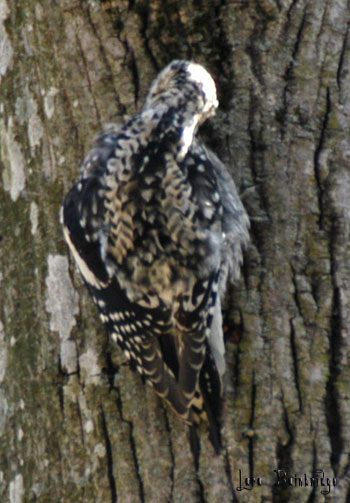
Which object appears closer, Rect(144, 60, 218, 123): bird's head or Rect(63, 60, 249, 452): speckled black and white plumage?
Rect(63, 60, 249, 452): speckled black and white plumage

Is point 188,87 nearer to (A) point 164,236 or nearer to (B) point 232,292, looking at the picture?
(A) point 164,236

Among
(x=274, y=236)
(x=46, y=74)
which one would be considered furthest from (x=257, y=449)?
(x=46, y=74)

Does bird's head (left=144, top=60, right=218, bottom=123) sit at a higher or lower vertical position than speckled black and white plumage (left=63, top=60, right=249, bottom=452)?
higher

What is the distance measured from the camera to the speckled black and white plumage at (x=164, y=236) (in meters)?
2.95

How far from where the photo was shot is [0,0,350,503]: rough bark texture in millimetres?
2801

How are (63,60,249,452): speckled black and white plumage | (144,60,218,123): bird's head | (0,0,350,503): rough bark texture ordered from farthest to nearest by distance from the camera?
1. (144,60,218,123): bird's head
2. (63,60,249,452): speckled black and white plumage
3. (0,0,350,503): rough bark texture

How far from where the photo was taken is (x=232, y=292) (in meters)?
3.01

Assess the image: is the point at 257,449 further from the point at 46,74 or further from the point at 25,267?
the point at 46,74

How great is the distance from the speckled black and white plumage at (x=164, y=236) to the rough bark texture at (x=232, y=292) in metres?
0.08

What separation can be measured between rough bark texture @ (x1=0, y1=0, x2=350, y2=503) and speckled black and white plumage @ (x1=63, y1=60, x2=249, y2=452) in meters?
0.08

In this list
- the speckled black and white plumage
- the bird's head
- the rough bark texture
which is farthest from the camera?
the bird's head

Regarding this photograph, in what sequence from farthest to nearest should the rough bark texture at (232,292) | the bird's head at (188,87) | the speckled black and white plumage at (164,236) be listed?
the bird's head at (188,87)
the speckled black and white plumage at (164,236)
the rough bark texture at (232,292)

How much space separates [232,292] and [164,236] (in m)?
0.33

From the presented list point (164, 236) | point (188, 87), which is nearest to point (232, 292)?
point (164, 236)
